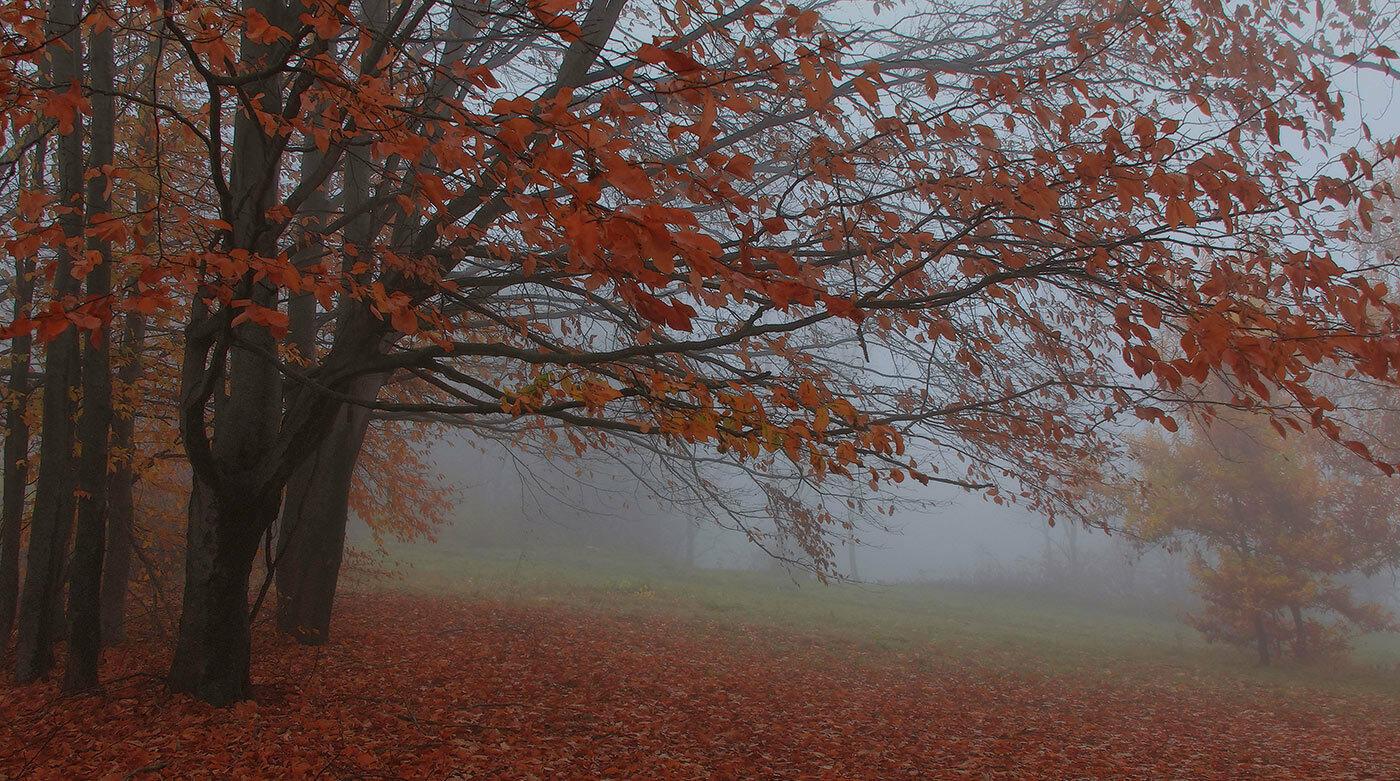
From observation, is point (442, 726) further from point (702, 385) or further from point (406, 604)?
point (406, 604)

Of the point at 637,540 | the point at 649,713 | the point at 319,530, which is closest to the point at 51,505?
the point at 319,530

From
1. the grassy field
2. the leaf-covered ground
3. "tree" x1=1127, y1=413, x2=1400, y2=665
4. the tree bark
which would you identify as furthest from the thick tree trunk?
the tree bark

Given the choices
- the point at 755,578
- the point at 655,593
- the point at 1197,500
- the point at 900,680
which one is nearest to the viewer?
the point at 900,680

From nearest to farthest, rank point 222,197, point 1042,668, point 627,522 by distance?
point 222,197 < point 1042,668 < point 627,522

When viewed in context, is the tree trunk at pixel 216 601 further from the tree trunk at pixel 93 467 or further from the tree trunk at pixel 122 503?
the tree trunk at pixel 122 503

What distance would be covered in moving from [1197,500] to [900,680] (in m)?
9.56

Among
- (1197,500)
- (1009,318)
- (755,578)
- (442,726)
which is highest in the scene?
(1009,318)

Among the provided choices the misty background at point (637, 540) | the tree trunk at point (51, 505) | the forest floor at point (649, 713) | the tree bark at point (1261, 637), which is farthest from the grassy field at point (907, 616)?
the tree trunk at point (51, 505)

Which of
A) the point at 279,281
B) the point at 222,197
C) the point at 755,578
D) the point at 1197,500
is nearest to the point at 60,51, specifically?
the point at 222,197

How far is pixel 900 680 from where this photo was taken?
9.48 meters

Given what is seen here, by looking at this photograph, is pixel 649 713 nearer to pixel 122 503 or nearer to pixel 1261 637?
pixel 122 503

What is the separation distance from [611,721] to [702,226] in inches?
142

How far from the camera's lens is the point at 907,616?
1947cm

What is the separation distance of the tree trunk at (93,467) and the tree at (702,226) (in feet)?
0.82
